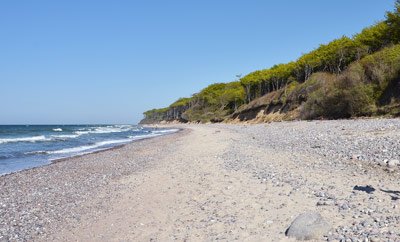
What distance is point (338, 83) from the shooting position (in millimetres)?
34844

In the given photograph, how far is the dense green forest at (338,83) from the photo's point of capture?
30859mm

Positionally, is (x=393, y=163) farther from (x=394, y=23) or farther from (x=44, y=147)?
(x=394, y=23)

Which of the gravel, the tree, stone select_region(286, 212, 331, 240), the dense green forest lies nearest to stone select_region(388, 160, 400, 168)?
stone select_region(286, 212, 331, 240)

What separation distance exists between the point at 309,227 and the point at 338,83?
3209 cm

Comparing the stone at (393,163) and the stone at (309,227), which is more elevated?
the stone at (393,163)

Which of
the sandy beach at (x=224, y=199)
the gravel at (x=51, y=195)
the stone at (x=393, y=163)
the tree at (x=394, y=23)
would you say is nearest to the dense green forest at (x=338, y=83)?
the tree at (x=394, y=23)

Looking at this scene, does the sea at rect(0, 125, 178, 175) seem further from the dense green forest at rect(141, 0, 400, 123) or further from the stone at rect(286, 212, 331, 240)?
the dense green forest at rect(141, 0, 400, 123)

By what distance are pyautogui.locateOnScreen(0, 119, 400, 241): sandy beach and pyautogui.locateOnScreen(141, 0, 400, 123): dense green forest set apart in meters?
17.7

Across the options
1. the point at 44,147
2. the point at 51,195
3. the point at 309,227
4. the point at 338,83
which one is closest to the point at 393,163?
the point at 309,227

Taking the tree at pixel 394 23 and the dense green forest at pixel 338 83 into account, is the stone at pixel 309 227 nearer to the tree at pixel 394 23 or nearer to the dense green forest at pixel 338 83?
the dense green forest at pixel 338 83

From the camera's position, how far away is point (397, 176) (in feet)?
28.4

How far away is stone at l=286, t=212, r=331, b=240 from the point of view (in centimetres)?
554

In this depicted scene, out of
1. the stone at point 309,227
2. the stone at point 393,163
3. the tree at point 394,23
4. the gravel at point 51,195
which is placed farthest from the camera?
the tree at point 394,23

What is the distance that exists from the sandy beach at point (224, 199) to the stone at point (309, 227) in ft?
0.37
